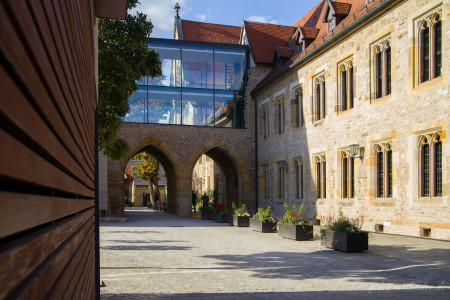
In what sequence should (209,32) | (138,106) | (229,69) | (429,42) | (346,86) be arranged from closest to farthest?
(429,42) < (346,86) < (138,106) < (229,69) < (209,32)

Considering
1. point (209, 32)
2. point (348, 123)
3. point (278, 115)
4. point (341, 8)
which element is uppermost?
point (209, 32)

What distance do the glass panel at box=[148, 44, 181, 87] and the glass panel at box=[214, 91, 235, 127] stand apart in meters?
2.48

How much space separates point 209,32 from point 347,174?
73.7 ft

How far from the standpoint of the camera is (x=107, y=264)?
884 centimetres

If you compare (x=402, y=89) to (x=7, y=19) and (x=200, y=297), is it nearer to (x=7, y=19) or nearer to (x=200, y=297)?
(x=200, y=297)

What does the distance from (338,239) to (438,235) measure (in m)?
3.64

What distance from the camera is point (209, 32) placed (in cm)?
3759

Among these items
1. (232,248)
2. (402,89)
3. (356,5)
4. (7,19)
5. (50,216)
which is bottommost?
(232,248)

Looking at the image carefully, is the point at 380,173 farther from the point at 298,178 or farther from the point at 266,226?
the point at 298,178

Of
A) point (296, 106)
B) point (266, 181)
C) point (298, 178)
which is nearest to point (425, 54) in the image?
point (296, 106)

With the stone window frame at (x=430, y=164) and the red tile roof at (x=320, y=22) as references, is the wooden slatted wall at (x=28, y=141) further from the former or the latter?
the red tile roof at (x=320, y=22)

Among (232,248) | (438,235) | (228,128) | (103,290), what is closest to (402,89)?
(438,235)

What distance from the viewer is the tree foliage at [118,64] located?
39.7 ft

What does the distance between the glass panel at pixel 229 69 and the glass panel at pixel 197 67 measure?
0.39 metres
